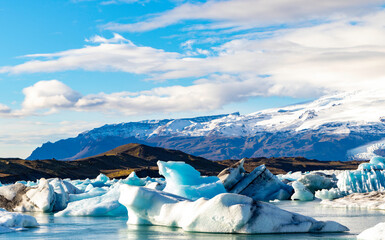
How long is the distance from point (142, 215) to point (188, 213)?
212 cm

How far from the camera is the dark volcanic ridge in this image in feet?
253

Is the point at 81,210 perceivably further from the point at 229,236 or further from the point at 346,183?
the point at 346,183

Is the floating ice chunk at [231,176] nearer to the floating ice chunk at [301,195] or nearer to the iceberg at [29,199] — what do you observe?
the floating ice chunk at [301,195]

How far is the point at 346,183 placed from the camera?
2836 cm

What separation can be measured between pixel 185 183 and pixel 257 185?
1125cm

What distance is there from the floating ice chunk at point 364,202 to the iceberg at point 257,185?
631cm

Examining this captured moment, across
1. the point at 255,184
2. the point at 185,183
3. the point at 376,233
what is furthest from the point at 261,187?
the point at 376,233

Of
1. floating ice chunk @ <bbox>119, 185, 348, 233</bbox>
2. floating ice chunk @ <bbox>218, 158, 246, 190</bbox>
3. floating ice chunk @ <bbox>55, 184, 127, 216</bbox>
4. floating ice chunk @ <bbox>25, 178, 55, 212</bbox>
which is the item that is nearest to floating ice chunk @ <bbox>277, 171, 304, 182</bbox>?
floating ice chunk @ <bbox>218, 158, 246, 190</bbox>

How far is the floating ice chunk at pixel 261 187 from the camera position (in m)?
30.1

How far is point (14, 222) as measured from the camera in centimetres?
1515

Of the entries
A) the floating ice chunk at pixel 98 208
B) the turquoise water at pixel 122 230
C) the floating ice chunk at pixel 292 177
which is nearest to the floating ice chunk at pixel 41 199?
the floating ice chunk at pixel 98 208

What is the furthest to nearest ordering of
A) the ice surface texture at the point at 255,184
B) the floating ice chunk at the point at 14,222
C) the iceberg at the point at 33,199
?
the ice surface texture at the point at 255,184
the iceberg at the point at 33,199
the floating ice chunk at the point at 14,222

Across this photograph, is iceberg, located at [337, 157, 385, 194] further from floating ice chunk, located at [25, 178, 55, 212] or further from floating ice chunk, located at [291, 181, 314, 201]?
floating ice chunk, located at [25, 178, 55, 212]

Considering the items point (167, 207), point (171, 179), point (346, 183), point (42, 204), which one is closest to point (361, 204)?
point (346, 183)
